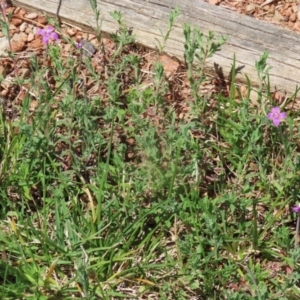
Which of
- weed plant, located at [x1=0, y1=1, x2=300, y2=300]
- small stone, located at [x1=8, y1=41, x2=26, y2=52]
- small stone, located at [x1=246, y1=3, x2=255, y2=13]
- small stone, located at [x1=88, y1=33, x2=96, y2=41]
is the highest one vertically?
small stone, located at [x1=246, y1=3, x2=255, y2=13]

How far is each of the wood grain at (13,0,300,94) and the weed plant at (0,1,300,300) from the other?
94 mm

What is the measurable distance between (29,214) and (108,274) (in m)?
0.51

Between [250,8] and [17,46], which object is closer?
[17,46]

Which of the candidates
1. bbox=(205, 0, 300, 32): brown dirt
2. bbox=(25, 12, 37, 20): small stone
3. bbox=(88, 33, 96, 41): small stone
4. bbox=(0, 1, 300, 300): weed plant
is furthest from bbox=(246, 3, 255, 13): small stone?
bbox=(25, 12, 37, 20): small stone

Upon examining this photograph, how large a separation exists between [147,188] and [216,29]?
1.03 meters

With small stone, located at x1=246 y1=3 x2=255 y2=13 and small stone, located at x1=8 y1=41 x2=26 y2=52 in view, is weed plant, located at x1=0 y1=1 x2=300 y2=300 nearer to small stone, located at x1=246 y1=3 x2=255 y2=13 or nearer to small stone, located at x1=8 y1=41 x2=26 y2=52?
small stone, located at x1=8 y1=41 x2=26 y2=52

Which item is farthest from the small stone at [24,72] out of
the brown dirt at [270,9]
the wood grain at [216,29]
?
the brown dirt at [270,9]

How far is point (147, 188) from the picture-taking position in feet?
10.7

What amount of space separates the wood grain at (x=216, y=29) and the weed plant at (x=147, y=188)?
0.09m

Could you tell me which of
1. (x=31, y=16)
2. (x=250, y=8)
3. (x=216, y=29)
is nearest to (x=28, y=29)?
(x=31, y=16)

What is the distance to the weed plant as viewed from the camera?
309cm

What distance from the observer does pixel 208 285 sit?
3072 millimetres

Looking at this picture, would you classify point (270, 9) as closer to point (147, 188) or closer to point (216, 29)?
point (216, 29)

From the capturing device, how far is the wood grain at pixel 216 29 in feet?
12.1
